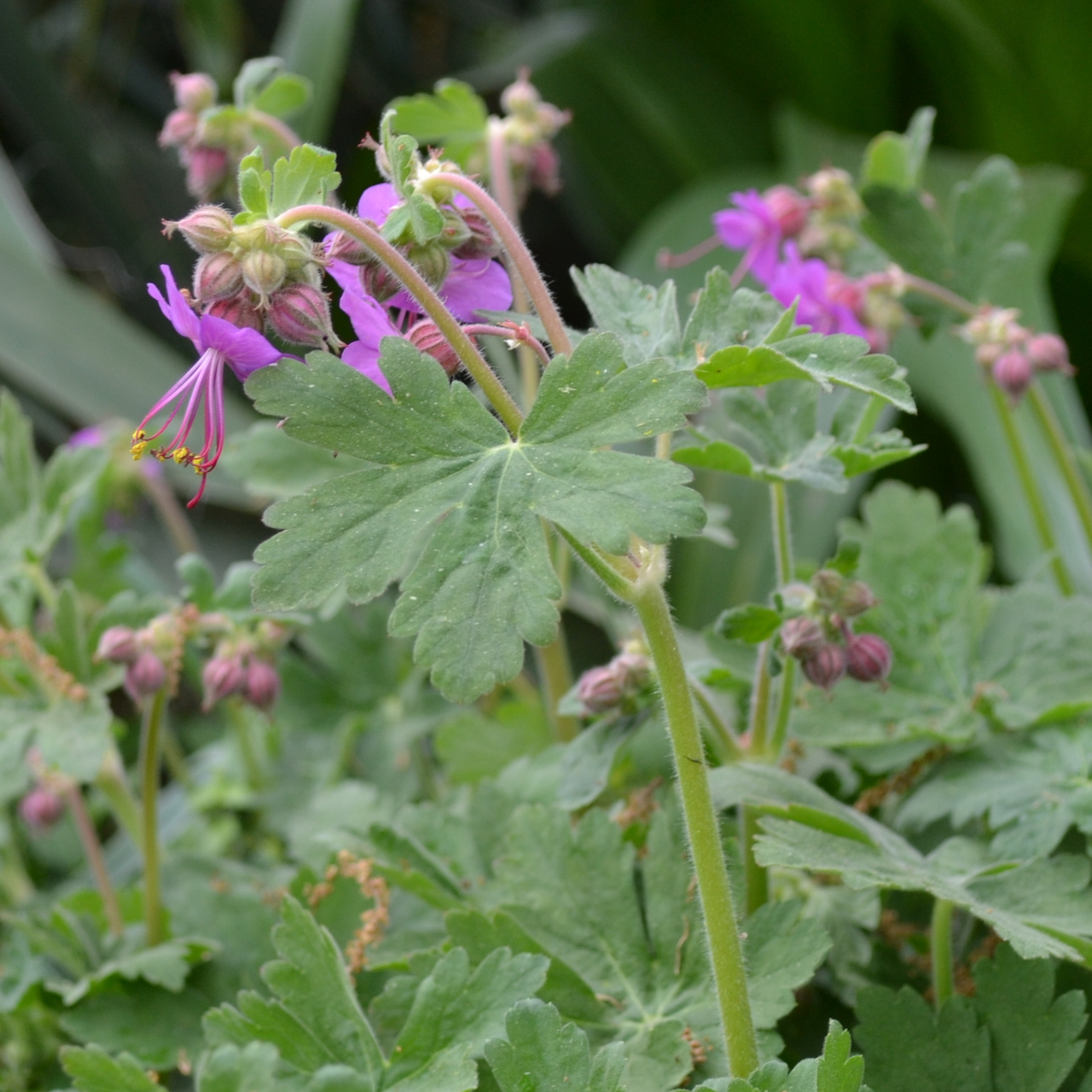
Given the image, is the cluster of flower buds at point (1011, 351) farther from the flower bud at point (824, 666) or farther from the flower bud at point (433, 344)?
the flower bud at point (433, 344)

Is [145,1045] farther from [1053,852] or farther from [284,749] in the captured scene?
[1053,852]

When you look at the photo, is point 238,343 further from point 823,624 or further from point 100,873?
point 100,873

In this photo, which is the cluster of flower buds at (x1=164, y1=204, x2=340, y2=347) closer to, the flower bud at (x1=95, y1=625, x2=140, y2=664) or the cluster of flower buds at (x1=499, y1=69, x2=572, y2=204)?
the flower bud at (x1=95, y1=625, x2=140, y2=664)

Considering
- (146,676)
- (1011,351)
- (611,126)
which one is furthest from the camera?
(611,126)

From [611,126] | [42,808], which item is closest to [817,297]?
[42,808]

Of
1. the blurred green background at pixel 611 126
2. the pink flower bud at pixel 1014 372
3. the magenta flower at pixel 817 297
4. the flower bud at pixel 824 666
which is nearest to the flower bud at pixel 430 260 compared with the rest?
the flower bud at pixel 824 666

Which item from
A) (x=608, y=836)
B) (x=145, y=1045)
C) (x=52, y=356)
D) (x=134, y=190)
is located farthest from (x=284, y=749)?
(x=134, y=190)

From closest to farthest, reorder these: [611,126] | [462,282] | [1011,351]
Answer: [462,282] < [1011,351] < [611,126]
